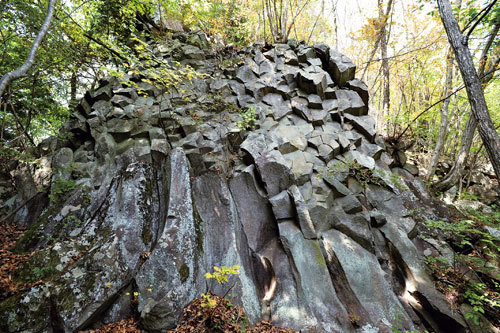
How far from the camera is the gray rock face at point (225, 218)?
4445mm

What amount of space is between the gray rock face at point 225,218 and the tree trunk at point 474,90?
3192 mm

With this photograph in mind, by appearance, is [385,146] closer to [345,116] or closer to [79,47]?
[345,116]

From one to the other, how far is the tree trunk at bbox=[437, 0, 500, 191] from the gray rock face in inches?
126

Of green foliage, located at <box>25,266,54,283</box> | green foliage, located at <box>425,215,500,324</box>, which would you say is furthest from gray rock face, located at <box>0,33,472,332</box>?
green foliage, located at <box>425,215,500,324</box>

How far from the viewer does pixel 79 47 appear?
30.1 feet

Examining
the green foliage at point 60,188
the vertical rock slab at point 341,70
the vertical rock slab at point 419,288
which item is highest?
the vertical rock slab at point 341,70

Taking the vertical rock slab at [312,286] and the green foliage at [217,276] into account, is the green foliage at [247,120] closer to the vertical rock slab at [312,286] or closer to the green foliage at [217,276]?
the vertical rock slab at [312,286]

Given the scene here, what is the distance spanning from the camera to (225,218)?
19.0 ft

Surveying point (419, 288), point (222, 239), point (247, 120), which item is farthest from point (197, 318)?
point (247, 120)

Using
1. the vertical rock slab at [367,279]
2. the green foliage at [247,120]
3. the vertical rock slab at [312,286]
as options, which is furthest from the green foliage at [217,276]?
the green foliage at [247,120]

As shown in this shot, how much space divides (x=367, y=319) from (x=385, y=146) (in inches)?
273

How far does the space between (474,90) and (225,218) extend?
20.5ft

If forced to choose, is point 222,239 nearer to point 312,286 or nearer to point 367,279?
point 312,286

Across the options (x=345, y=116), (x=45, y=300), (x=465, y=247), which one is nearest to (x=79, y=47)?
(x=45, y=300)
